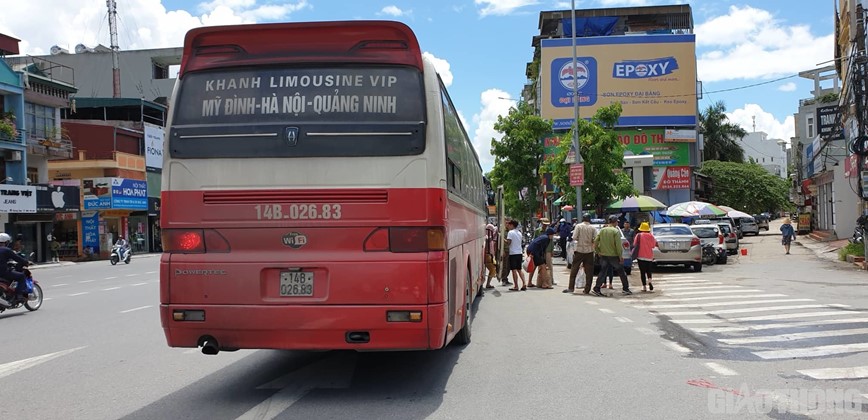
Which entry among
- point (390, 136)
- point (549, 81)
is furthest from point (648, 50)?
point (390, 136)

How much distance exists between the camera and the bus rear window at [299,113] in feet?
19.3

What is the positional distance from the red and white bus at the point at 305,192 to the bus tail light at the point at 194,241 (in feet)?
0.04

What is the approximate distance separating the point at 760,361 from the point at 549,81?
4253 centimetres

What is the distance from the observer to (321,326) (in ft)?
18.9

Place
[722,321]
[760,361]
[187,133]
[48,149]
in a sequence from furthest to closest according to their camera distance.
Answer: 1. [48,149]
2. [722,321]
3. [760,361]
4. [187,133]

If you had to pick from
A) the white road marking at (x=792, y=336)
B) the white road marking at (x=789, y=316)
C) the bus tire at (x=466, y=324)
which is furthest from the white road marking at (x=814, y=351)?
the bus tire at (x=466, y=324)

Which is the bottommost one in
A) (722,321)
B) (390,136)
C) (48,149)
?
(722,321)

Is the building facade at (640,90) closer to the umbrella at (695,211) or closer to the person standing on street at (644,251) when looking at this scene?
the umbrella at (695,211)

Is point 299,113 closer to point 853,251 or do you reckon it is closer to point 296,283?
point 296,283

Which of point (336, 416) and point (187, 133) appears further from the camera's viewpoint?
point (187, 133)

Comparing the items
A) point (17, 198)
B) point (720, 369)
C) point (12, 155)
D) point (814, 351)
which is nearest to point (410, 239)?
point (720, 369)

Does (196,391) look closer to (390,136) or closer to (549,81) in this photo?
(390,136)

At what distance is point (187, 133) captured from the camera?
6.00 m

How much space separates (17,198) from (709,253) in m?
33.4
